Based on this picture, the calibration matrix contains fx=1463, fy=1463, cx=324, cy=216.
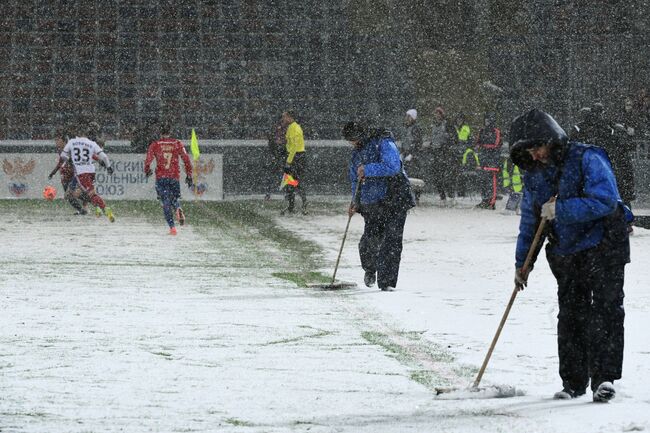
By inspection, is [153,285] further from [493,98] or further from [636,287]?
[493,98]

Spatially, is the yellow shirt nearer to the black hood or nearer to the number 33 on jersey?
the number 33 on jersey

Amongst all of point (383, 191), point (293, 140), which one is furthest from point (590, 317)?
point (293, 140)

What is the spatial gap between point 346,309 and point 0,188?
20.6 m

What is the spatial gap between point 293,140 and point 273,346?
57.7 feet

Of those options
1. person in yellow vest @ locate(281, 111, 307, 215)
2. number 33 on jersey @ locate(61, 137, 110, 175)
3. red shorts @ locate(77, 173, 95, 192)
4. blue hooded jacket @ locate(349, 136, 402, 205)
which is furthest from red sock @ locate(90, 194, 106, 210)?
blue hooded jacket @ locate(349, 136, 402, 205)

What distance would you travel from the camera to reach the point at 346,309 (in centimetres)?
1237

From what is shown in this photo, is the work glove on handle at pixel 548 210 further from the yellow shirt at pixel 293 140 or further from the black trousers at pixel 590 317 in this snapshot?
the yellow shirt at pixel 293 140

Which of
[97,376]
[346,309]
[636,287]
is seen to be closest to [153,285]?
[346,309]

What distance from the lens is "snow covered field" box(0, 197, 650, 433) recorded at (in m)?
7.25

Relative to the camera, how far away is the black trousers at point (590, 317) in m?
7.66

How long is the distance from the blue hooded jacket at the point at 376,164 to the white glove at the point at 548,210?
6.25 m

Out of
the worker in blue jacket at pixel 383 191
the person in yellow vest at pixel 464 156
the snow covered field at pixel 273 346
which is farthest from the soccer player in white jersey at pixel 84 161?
the worker in blue jacket at pixel 383 191

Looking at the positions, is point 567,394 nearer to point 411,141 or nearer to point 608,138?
point 608,138

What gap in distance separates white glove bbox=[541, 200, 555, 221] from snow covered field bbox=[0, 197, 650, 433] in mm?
977
